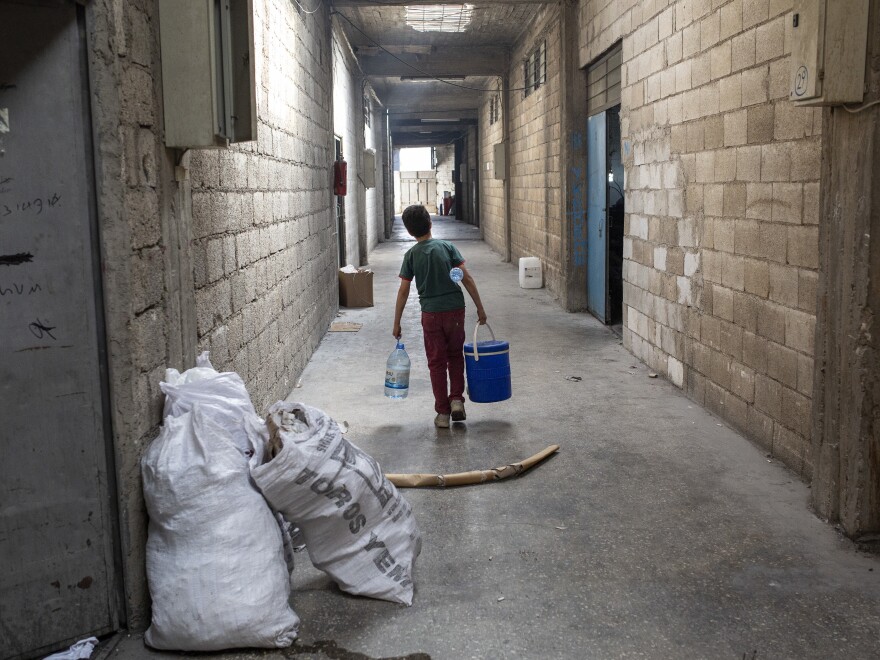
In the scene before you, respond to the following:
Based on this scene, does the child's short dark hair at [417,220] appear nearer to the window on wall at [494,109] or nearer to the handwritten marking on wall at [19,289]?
the handwritten marking on wall at [19,289]

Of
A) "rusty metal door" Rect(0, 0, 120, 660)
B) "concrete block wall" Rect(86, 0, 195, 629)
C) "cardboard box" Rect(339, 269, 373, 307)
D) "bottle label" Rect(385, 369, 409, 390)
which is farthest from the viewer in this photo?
"cardboard box" Rect(339, 269, 373, 307)

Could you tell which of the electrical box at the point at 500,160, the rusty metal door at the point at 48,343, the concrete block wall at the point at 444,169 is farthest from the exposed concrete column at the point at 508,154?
the concrete block wall at the point at 444,169

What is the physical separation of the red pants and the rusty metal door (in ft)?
9.06

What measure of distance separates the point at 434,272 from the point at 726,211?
1.92 meters

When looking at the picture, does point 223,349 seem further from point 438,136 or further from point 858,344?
point 438,136

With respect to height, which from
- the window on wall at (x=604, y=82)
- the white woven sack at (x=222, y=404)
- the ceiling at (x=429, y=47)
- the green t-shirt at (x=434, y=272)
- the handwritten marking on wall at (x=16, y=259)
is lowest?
the white woven sack at (x=222, y=404)

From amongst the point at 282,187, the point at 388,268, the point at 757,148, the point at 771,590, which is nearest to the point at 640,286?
the point at 757,148

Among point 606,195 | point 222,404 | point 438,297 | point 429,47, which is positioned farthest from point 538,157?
point 222,404

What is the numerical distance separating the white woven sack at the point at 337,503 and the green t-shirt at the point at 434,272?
7.13ft

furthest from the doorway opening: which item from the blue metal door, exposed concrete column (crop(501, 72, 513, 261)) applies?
exposed concrete column (crop(501, 72, 513, 261))

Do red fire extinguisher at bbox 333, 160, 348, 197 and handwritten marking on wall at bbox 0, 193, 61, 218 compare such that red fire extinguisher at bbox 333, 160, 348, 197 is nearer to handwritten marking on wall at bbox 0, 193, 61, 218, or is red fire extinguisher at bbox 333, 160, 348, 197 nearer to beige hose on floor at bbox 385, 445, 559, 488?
beige hose on floor at bbox 385, 445, 559, 488

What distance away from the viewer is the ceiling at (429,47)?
11742 mm

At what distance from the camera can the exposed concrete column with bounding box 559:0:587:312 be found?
10.0 m

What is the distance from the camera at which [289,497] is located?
2895mm
